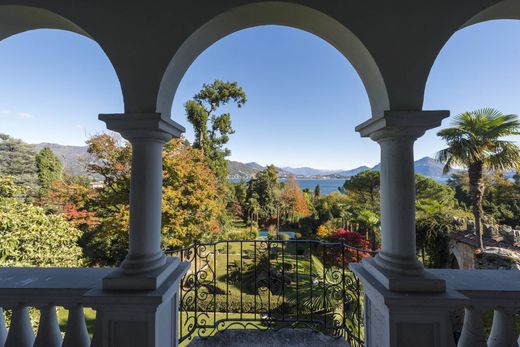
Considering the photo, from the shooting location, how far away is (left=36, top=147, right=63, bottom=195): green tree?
61.3 ft

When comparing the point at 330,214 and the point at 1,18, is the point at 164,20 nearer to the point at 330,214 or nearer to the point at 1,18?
the point at 1,18

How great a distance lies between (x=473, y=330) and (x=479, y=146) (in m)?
9.61

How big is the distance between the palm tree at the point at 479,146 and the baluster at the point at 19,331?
36.7 feet

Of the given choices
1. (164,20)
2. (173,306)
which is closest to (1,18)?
(164,20)

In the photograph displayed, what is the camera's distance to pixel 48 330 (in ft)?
5.50

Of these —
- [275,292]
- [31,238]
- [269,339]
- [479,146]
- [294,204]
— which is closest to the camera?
[269,339]

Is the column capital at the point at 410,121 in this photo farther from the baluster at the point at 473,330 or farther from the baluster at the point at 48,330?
the baluster at the point at 48,330

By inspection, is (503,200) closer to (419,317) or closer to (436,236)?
(436,236)

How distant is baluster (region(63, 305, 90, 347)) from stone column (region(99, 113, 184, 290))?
33 cm

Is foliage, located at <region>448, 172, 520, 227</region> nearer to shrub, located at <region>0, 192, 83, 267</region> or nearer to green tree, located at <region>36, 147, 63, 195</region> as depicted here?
shrub, located at <region>0, 192, 83, 267</region>

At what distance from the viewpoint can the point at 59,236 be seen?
A: 218 inches

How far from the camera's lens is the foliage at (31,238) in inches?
186

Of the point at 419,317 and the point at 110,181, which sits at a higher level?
the point at 110,181

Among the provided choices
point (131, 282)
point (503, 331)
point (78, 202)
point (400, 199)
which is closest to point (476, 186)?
point (503, 331)
